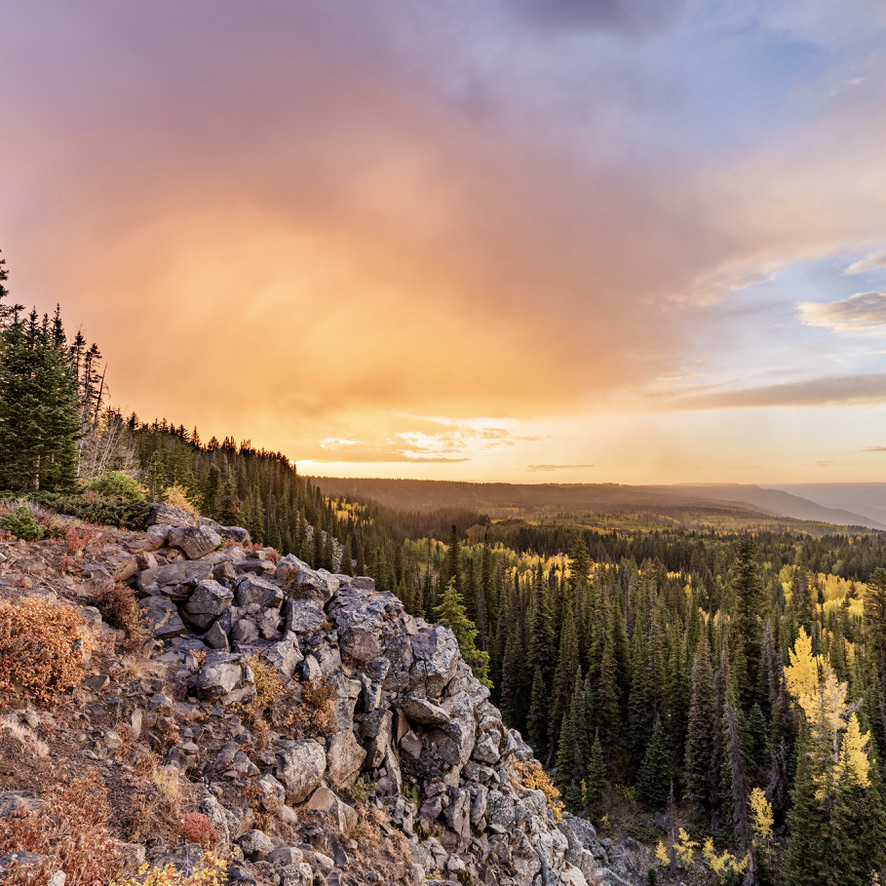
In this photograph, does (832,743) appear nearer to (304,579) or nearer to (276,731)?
(304,579)

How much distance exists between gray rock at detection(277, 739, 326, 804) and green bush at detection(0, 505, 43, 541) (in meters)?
12.8

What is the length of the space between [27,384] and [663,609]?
3617 inches

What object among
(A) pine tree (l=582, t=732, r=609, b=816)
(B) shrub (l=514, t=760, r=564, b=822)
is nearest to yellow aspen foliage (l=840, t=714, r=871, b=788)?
(A) pine tree (l=582, t=732, r=609, b=816)

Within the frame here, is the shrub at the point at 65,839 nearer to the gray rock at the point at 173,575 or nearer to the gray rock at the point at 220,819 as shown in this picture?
the gray rock at the point at 220,819

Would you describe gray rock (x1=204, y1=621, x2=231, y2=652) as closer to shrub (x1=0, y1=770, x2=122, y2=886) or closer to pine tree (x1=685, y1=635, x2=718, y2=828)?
shrub (x1=0, y1=770, x2=122, y2=886)

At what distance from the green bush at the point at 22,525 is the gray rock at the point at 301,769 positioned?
1282cm

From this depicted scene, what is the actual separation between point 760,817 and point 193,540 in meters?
61.0

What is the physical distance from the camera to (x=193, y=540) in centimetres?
2194

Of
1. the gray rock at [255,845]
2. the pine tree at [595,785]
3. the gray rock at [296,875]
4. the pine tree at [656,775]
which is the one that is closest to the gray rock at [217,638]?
the gray rock at [255,845]

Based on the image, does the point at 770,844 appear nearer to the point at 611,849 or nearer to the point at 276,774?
the point at 611,849

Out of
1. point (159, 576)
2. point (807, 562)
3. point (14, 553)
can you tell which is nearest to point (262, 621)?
point (159, 576)

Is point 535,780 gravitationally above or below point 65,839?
below

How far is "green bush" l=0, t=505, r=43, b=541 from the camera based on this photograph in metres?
18.7

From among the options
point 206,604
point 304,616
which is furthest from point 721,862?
point 206,604
